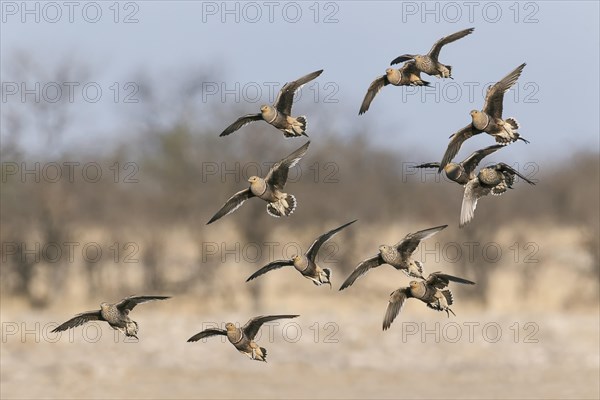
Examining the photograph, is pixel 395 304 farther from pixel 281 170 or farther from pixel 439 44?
pixel 439 44

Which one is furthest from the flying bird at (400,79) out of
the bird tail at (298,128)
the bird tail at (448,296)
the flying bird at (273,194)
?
the bird tail at (448,296)

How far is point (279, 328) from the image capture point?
100 feet

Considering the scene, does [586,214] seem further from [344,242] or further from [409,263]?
[409,263]

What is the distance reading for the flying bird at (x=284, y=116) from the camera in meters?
16.1

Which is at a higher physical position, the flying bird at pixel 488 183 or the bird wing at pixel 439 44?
the bird wing at pixel 439 44

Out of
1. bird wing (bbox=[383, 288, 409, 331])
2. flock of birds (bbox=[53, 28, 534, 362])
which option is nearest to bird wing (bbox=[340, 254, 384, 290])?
flock of birds (bbox=[53, 28, 534, 362])

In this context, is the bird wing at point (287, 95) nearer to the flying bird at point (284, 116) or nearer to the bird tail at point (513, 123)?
the flying bird at point (284, 116)

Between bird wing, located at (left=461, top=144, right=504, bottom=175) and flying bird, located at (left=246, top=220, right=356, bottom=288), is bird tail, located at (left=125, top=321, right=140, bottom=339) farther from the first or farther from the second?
bird wing, located at (left=461, top=144, right=504, bottom=175)

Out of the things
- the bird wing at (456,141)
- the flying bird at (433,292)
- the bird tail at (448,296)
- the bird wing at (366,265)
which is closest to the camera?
the bird wing at (456,141)

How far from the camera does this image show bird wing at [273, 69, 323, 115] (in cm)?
1609

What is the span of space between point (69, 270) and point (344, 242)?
5.94 meters

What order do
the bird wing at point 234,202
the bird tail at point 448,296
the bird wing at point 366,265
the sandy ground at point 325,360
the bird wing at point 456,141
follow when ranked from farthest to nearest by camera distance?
Answer: the sandy ground at point 325,360 → the bird wing at point 234,202 → the bird wing at point 366,265 → the bird tail at point 448,296 → the bird wing at point 456,141

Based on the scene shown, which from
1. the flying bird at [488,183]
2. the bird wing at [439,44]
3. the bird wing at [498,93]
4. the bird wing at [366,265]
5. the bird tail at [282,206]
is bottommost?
the bird wing at [366,265]

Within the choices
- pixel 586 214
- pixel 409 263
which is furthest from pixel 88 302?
pixel 409 263
